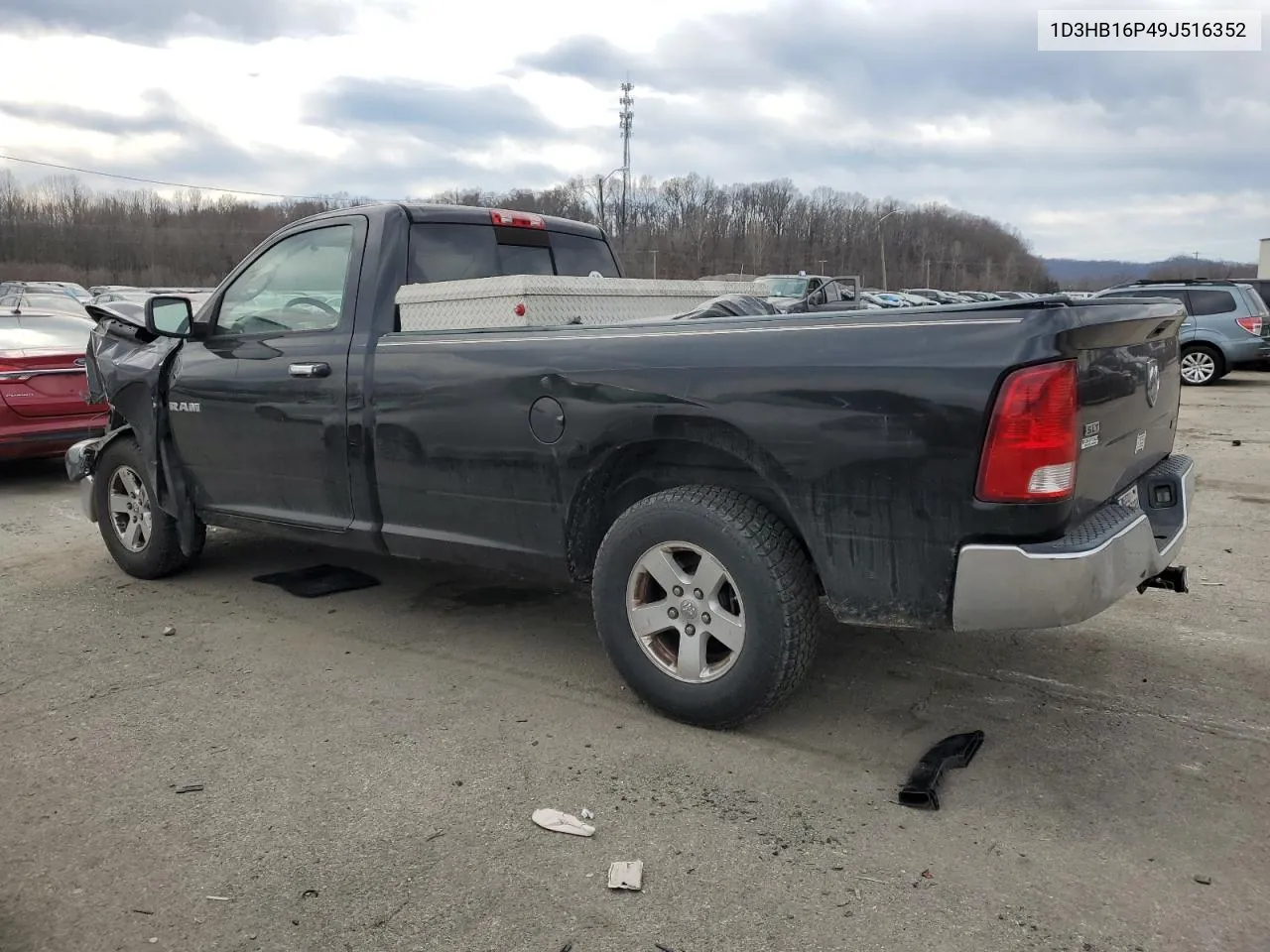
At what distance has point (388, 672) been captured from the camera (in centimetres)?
421


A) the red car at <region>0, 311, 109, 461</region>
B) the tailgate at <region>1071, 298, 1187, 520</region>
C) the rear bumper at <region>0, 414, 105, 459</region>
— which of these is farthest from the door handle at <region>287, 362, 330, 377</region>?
the rear bumper at <region>0, 414, 105, 459</region>

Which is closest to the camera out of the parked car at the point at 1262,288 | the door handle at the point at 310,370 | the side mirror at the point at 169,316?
the door handle at the point at 310,370

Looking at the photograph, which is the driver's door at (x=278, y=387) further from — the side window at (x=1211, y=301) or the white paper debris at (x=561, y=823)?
the side window at (x=1211, y=301)

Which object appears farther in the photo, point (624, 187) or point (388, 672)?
point (624, 187)

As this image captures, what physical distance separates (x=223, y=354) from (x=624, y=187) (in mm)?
61830

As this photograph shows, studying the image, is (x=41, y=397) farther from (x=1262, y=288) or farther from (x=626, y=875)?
(x=1262, y=288)

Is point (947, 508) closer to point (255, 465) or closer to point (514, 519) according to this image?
point (514, 519)

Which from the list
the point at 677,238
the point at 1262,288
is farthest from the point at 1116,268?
the point at 1262,288

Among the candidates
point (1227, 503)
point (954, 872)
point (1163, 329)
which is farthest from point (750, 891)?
point (1227, 503)

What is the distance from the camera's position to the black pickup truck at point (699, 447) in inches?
113

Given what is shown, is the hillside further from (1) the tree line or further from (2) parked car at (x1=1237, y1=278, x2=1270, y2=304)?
(2) parked car at (x1=1237, y1=278, x2=1270, y2=304)

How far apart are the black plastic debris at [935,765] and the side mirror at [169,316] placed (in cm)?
412

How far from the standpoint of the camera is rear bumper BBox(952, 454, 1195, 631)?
284 centimetres

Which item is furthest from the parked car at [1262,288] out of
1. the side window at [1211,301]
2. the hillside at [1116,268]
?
the hillside at [1116,268]
